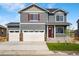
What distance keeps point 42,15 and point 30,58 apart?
304 cm

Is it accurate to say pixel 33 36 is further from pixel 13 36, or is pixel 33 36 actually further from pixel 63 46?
pixel 63 46

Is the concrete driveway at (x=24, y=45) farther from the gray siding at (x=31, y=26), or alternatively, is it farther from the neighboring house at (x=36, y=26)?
the gray siding at (x=31, y=26)

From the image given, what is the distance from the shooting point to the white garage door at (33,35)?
15562mm

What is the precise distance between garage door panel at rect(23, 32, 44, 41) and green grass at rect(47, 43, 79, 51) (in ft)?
1.77

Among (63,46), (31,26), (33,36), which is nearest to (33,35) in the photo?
(33,36)

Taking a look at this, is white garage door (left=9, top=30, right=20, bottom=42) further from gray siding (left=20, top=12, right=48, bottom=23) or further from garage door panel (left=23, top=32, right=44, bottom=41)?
gray siding (left=20, top=12, right=48, bottom=23)

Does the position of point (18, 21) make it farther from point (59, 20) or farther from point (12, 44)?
point (59, 20)

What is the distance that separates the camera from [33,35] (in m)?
15.7

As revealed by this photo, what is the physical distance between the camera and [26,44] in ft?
50.0

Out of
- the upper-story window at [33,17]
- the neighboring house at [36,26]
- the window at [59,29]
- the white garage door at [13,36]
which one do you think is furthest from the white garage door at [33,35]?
the window at [59,29]

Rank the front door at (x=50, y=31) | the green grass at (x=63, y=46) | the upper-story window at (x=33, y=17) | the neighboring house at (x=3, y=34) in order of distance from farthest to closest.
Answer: the front door at (x=50, y=31) < the upper-story window at (x=33, y=17) < the neighboring house at (x=3, y=34) < the green grass at (x=63, y=46)

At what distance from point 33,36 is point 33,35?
0.05 meters

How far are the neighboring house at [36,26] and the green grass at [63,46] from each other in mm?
332

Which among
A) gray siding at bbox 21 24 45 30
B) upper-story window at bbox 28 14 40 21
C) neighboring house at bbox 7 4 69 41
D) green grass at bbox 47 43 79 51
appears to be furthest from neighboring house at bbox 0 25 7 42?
green grass at bbox 47 43 79 51
